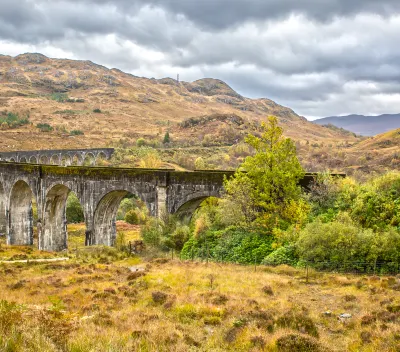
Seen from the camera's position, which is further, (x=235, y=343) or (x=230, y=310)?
(x=230, y=310)

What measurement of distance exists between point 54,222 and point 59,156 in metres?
51.6

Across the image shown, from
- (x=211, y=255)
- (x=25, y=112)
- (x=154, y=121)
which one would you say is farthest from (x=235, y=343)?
(x=154, y=121)

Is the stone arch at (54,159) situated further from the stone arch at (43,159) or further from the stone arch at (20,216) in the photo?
the stone arch at (20,216)

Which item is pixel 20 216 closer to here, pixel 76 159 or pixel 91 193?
pixel 91 193

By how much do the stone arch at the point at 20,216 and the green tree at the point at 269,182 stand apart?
74.1 ft

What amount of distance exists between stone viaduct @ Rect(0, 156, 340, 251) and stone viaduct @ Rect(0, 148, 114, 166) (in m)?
32.8

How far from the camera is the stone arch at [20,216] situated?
34125 mm

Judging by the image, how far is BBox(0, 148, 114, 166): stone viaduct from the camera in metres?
66.7

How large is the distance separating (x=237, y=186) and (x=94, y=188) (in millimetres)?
11179

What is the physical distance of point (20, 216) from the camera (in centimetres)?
3500

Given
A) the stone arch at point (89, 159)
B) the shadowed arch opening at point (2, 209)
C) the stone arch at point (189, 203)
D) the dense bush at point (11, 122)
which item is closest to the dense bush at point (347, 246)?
the stone arch at point (189, 203)

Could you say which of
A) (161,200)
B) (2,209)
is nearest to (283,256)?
(161,200)

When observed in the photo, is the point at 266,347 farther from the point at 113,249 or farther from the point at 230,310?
the point at 113,249

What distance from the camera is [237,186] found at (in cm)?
2045
